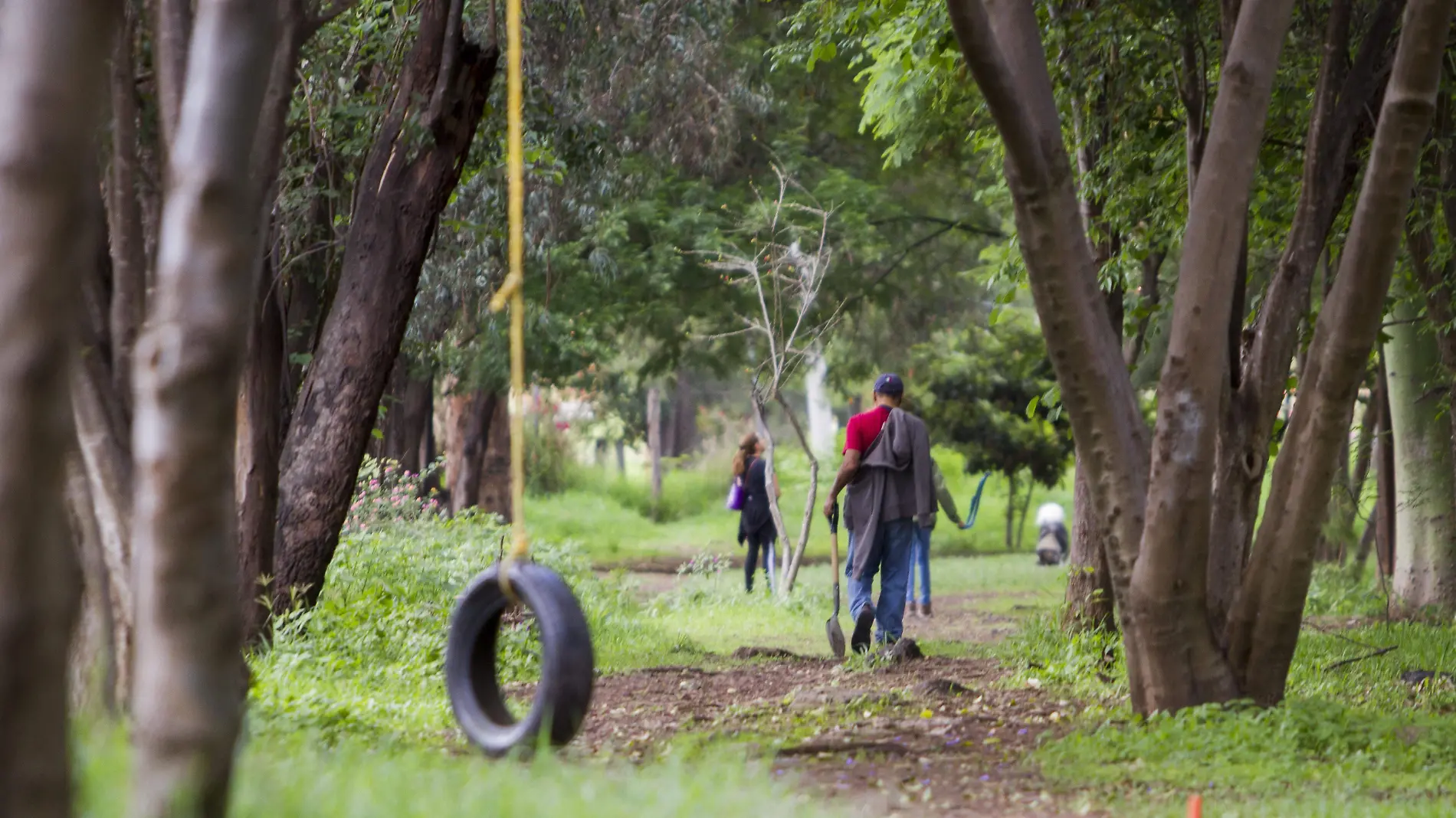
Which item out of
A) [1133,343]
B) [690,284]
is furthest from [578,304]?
[1133,343]

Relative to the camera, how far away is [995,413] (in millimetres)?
28266

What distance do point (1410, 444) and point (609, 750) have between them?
428 inches

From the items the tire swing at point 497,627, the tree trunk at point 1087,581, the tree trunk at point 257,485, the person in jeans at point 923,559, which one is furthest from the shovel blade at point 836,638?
the tire swing at point 497,627

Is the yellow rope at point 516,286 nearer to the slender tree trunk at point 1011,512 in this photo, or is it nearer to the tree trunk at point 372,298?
the tree trunk at point 372,298

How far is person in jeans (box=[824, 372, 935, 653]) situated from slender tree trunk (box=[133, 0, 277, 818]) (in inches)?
302

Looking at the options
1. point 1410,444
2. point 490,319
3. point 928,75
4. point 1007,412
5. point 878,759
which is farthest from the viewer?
point 1007,412

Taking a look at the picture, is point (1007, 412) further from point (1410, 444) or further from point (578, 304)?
point (1410, 444)

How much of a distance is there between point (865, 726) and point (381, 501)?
8108 millimetres

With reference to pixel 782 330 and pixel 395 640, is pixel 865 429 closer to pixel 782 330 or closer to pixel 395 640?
pixel 395 640

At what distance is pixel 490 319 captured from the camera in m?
19.7

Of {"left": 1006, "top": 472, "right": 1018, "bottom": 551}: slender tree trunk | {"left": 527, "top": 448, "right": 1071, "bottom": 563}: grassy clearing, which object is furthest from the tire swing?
{"left": 1006, "top": 472, "right": 1018, "bottom": 551}: slender tree trunk

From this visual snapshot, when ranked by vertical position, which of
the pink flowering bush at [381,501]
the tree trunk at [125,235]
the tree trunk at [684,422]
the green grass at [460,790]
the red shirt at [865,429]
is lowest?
the green grass at [460,790]

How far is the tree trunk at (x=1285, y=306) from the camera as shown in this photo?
297 inches

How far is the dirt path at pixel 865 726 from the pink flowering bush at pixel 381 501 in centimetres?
441
